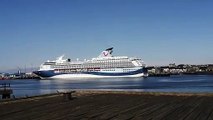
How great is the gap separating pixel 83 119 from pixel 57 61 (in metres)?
155

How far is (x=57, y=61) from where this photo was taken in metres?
168

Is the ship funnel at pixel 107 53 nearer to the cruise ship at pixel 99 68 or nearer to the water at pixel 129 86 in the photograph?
the cruise ship at pixel 99 68

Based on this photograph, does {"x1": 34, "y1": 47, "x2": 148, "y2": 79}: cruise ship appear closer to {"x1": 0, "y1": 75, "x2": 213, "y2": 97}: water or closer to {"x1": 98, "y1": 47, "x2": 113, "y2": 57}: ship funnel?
{"x1": 98, "y1": 47, "x2": 113, "y2": 57}: ship funnel

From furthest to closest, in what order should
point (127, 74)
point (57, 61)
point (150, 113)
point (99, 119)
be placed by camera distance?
point (57, 61)
point (127, 74)
point (150, 113)
point (99, 119)

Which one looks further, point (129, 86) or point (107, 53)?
point (107, 53)

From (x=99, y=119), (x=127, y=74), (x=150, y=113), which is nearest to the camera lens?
(x=99, y=119)

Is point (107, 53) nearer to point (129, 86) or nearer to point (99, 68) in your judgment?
point (99, 68)

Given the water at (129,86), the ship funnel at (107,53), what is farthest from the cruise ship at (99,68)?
the water at (129,86)

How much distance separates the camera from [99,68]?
156 m

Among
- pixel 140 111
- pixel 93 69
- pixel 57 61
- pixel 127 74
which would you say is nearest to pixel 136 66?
pixel 127 74

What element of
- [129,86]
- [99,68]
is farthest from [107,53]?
[129,86]

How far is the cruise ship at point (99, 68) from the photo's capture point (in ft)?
503

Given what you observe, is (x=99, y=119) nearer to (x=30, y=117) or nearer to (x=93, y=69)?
(x=30, y=117)

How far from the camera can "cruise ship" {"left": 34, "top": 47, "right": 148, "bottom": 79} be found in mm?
153250
